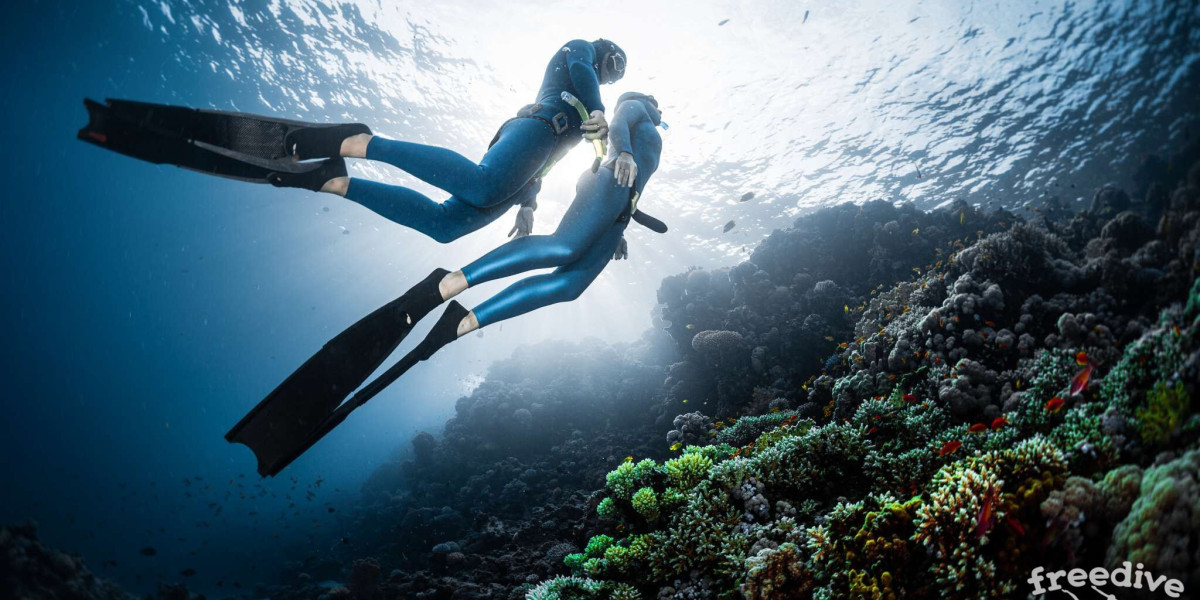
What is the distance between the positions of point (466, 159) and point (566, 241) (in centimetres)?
98

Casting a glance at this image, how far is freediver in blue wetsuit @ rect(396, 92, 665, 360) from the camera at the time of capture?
115 inches

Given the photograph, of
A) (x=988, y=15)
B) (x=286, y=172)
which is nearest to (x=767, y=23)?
(x=988, y=15)

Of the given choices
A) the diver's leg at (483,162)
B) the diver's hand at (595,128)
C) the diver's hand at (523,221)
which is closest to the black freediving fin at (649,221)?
the diver's hand at (595,128)

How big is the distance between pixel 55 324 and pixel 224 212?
4611cm

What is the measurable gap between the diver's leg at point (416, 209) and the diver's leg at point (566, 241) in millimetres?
316

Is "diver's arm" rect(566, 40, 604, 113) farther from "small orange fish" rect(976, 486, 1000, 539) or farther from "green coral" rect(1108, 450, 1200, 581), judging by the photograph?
"small orange fish" rect(976, 486, 1000, 539)

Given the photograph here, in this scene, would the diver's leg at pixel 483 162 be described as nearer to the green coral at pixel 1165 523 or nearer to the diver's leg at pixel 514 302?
the diver's leg at pixel 514 302

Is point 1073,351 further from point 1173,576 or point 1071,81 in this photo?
point 1071,81

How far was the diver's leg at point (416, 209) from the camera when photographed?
288cm

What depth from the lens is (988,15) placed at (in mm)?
11383

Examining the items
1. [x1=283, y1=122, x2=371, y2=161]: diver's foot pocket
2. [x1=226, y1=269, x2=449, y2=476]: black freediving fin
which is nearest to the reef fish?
[x1=226, y1=269, x2=449, y2=476]: black freediving fin

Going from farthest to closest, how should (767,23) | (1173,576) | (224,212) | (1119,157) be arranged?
(224,212)
(767,23)
(1119,157)
(1173,576)

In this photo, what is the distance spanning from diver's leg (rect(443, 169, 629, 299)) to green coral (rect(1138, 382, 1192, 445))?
9.51ft

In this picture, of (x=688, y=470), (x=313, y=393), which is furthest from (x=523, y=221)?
(x=688, y=470)
